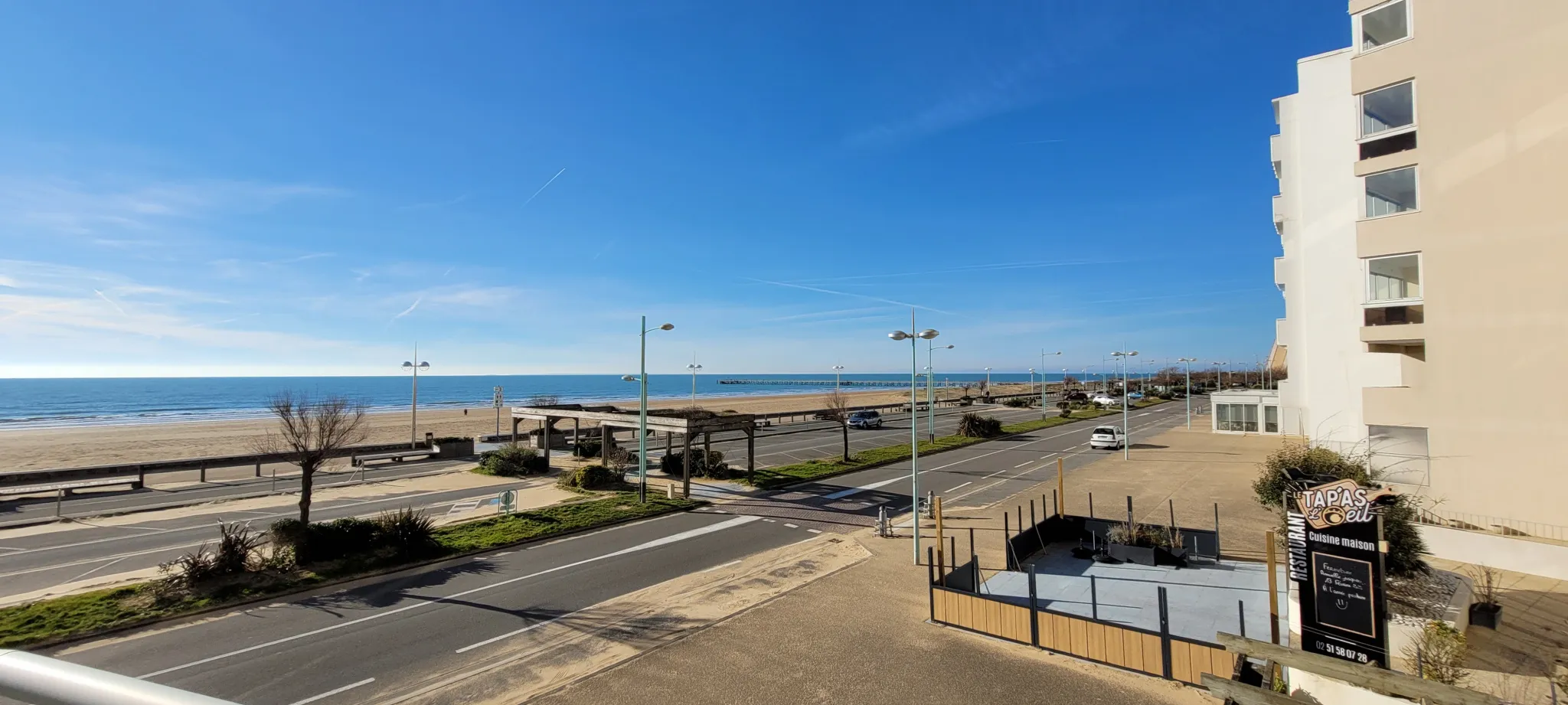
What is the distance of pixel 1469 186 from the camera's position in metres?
17.5

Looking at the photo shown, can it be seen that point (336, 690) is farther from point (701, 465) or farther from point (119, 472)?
point (119, 472)

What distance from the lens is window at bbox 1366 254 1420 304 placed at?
1961cm

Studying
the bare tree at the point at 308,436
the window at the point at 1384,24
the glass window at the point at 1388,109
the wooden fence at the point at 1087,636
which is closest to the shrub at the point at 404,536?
the bare tree at the point at 308,436

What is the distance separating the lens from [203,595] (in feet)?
46.1

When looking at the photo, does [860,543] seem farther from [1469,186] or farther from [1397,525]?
[1469,186]

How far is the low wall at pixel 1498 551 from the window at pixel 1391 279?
6659 millimetres

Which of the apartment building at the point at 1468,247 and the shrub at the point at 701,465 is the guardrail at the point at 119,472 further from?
the apartment building at the point at 1468,247

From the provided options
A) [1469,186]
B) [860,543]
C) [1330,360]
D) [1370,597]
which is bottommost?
[860,543]

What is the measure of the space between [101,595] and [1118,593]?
21.5 metres

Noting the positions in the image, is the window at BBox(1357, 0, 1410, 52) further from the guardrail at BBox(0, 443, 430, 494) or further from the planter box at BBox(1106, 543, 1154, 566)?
the guardrail at BBox(0, 443, 430, 494)

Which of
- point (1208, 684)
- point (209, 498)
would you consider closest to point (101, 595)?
point (209, 498)

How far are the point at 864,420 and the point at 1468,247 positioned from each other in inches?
1661

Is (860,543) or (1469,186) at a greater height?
(1469,186)

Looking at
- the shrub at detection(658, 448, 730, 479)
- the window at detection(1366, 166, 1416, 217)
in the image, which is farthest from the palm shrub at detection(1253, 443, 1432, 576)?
the shrub at detection(658, 448, 730, 479)
